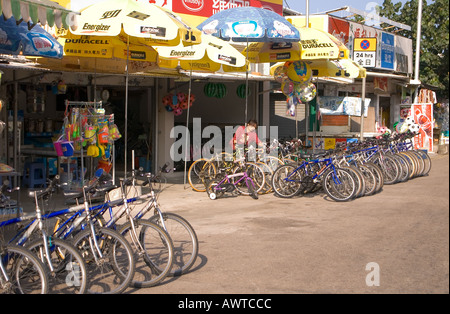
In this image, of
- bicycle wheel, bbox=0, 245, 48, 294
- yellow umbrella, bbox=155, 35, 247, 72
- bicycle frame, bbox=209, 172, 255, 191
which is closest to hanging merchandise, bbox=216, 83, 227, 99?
yellow umbrella, bbox=155, 35, 247, 72

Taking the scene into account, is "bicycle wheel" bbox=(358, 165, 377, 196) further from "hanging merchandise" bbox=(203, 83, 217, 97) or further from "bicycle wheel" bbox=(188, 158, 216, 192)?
"hanging merchandise" bbox=(203, 83, 217, 97)

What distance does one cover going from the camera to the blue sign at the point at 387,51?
23.5 meters

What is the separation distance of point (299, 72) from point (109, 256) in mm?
9350

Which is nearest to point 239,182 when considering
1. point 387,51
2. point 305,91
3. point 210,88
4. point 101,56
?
point 101,56

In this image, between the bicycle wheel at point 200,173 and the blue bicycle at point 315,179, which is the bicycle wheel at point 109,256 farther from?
the bicycle wheel at point 200,173

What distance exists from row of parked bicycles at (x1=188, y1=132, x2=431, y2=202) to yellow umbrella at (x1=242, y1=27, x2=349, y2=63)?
211 centimetres

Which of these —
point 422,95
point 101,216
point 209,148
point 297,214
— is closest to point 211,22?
point 209,148

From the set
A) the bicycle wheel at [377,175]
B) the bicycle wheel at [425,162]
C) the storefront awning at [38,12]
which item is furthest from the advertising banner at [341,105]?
the storefront awning at [38,12]

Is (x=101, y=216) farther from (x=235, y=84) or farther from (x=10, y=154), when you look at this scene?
(x=235, y=84)

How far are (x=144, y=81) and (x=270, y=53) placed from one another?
10.8 feet

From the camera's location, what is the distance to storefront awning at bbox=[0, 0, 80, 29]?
6.44 metres

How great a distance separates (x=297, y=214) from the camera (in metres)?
9.66

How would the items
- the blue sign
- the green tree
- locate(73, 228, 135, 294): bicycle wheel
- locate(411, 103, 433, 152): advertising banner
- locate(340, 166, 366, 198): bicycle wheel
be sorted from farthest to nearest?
the green tree, the blue sign, locate(411, 103, 433, 152): advertising banner, locate(340, 166, 366, 198): bicycle wheel, locate(73, 228, 135, 294): bicycle wheel

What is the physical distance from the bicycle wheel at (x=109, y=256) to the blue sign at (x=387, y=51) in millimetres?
19967
